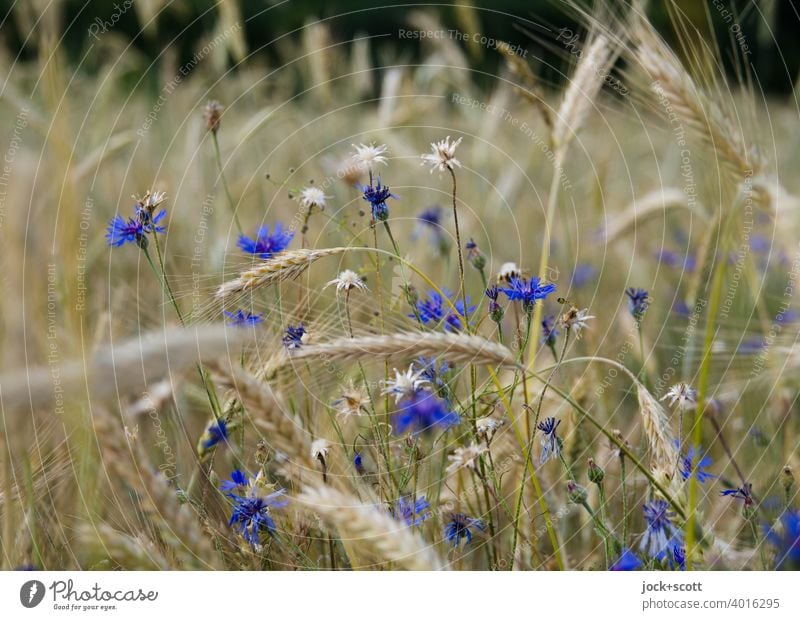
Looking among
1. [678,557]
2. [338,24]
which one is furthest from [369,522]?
[338,24]

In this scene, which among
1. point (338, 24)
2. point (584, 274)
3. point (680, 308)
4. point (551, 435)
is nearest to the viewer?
point (551, 435)

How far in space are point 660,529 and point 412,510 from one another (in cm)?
23

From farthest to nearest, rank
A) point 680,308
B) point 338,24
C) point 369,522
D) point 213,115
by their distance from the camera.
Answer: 1. point 338,24
2. point 680,308
3. point 213,115
4. point 369,522

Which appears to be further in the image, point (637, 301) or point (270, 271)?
point (637, 301)

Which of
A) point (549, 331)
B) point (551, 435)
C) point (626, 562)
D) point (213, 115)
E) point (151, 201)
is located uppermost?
point (213, 115)

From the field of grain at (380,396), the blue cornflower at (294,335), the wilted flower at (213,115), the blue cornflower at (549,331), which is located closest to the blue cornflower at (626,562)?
the field of grain at (380,396)

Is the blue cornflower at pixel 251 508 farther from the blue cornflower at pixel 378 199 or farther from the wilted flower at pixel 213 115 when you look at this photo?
the wilted flower at pixel 213 115

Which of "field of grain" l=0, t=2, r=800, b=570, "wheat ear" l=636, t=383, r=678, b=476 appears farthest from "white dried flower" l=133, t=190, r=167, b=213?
"wheat ear" l=636, t=383, r=678, b=476

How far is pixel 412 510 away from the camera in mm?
696

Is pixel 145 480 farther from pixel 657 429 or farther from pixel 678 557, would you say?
pixel 678 557

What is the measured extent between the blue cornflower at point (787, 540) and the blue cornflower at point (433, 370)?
1.11 ft

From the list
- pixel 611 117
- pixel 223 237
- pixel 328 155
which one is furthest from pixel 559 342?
pixel 611 117
